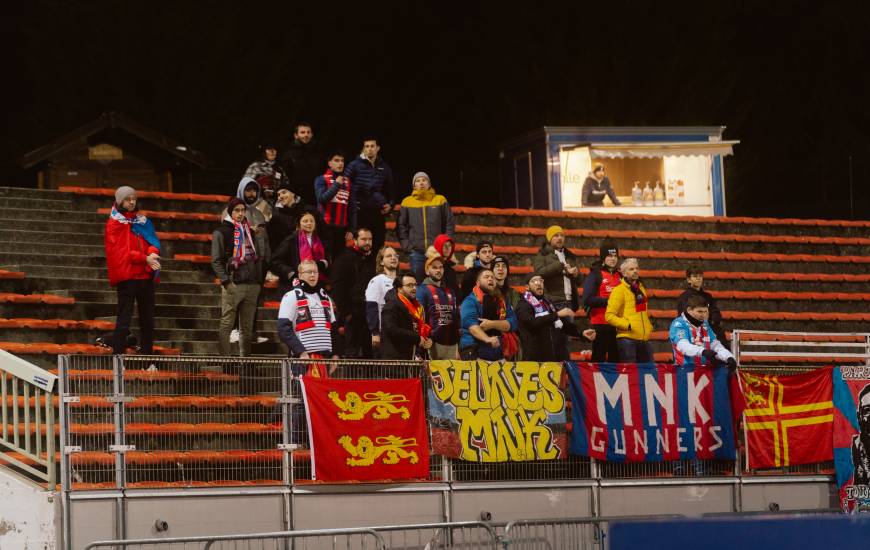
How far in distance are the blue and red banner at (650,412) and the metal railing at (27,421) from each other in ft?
16.5

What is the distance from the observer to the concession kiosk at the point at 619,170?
28.0 m

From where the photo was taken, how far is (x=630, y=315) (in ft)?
54.1

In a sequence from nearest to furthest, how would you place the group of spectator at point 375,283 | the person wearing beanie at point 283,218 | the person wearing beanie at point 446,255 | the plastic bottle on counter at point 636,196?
the group of spectator at point 375,283
the person wearing beanie at point 446,255
the person wearing beanie at point 283,218
the plastic bottle on counter at point 636,196

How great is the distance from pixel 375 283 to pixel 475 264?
5.04ft

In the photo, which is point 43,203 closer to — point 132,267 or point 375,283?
point 132,267

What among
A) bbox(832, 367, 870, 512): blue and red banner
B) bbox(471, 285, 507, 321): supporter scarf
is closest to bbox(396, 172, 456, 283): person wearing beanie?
bbox(471, 285, 507, 321): supporter scarf

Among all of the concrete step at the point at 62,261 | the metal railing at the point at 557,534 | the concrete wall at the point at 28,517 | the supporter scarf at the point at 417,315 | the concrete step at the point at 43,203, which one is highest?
the concrete step at the point at 43,203

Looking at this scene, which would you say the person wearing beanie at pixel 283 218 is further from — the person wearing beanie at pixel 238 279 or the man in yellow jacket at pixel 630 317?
the man in yellow jacket at pixel 630 317

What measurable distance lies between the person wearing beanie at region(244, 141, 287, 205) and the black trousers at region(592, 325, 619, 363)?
4.35 meters

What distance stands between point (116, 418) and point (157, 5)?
37305 mm

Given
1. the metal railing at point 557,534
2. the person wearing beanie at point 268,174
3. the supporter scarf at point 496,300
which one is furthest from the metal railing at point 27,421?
the person wearing beanie at point 268,174

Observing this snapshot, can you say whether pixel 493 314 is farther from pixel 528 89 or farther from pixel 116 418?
pixel 528 89

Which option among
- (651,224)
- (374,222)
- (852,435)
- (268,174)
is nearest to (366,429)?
(374,222)

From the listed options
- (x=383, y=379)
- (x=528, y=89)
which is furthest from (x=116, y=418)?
(x=528, y=89)
